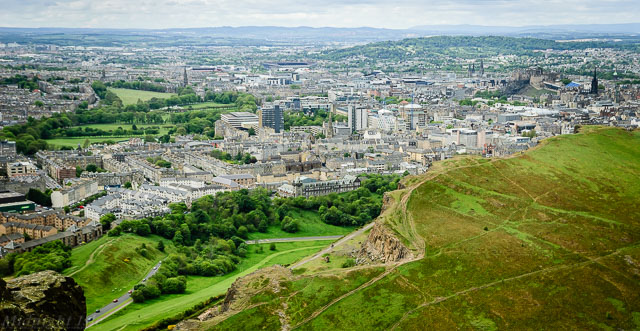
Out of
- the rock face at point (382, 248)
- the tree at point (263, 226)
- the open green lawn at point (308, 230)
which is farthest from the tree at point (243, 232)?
the rock face at point (382, 248)

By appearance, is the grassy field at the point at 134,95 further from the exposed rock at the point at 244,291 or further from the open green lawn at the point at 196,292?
the exposed rock at the point at 244,291

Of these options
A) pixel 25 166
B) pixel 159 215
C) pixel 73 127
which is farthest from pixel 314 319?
pixel 73 127

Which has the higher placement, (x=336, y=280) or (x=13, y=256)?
Answer: (x=336, y=280)

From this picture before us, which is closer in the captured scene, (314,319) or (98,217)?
(314,319)

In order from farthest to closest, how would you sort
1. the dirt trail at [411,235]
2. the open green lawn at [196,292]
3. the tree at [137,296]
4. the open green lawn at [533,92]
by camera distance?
the open green lawn at [533,92] < the tree at [137,296] < the open green lawn at [196,292] < the dirt trail at [411,235]

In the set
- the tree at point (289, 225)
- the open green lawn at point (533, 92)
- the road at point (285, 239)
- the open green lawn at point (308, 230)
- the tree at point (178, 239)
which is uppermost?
the open green lawn at point (533, 92)

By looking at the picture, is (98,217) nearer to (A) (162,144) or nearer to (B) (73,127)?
(A) (162,144)

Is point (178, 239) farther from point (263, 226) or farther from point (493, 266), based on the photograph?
point (493, 266)
